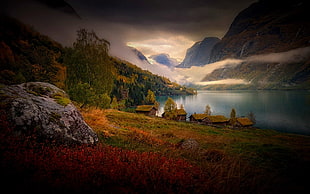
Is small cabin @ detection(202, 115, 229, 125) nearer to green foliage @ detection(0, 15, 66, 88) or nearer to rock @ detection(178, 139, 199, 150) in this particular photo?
green foliage @ detection(0, 15, 66, 88)

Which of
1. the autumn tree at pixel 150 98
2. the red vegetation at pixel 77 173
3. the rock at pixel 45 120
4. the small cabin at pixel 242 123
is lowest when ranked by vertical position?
the small cabin at pixel 242 123

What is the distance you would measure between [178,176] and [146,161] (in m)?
1.33

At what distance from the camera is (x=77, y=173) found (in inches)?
156

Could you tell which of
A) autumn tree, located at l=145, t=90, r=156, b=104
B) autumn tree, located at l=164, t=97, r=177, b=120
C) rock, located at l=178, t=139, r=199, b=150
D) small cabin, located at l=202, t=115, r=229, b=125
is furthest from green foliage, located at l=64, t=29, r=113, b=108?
autumn tree, located at l=145, t=90, r=156, b=104

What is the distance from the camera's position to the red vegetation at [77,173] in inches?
131

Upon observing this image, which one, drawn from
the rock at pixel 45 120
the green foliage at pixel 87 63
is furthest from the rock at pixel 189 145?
the green foliage at pixel 87 63

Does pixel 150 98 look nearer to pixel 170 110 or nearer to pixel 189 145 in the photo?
pixel 170 110

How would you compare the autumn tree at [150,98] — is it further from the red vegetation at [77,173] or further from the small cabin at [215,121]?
the red vegetation at [77,173]

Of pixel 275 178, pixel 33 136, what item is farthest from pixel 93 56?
pixel 275 178

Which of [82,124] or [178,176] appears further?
[82,124]

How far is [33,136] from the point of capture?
5082 mm

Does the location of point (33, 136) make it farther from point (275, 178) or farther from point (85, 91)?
point (85, 91)

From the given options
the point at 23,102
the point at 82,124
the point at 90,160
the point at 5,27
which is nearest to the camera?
the point at 90,160

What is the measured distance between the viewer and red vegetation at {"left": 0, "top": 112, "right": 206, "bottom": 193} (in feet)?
10.9
